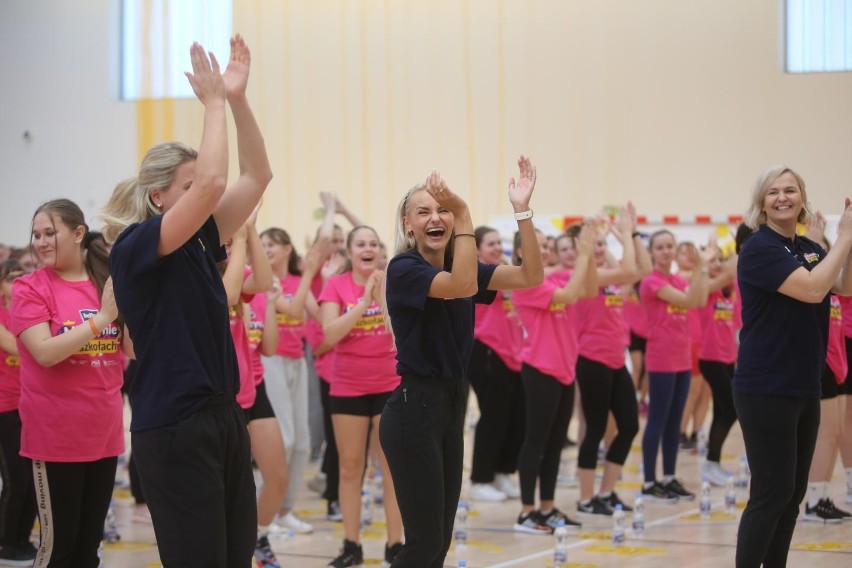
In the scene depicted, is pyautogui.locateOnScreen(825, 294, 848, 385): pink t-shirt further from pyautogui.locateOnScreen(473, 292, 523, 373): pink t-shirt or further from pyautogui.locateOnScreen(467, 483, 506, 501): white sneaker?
pyautogui.locateOnScreen(467, 483, 506, 501): white sneaker

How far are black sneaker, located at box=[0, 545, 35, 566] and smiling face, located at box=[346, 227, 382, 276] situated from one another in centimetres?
231

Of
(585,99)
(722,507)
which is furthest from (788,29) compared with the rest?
(722,507)

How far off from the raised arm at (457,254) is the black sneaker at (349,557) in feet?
7.85

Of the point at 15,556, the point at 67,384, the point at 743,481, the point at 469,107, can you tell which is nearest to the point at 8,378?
the point at 15,556

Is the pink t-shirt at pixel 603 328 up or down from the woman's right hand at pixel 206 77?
down

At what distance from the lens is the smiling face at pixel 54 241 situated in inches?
161

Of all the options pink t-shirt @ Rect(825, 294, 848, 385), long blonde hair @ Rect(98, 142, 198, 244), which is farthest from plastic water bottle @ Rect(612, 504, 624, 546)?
long blonde hair @ Rect(98, 142, 198, 244)

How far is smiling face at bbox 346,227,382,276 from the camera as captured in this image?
5746mm

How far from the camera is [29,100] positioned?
1266cm

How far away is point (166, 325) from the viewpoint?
2.67m

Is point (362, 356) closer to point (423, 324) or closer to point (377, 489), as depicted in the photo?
point (423, 324)

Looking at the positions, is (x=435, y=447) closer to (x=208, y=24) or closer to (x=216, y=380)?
(x=216, y=380)

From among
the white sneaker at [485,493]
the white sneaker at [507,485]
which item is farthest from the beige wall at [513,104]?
the white sneaker at [485,493]

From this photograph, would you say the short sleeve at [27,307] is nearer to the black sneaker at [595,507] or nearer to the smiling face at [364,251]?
the smiling face at [364,251]
